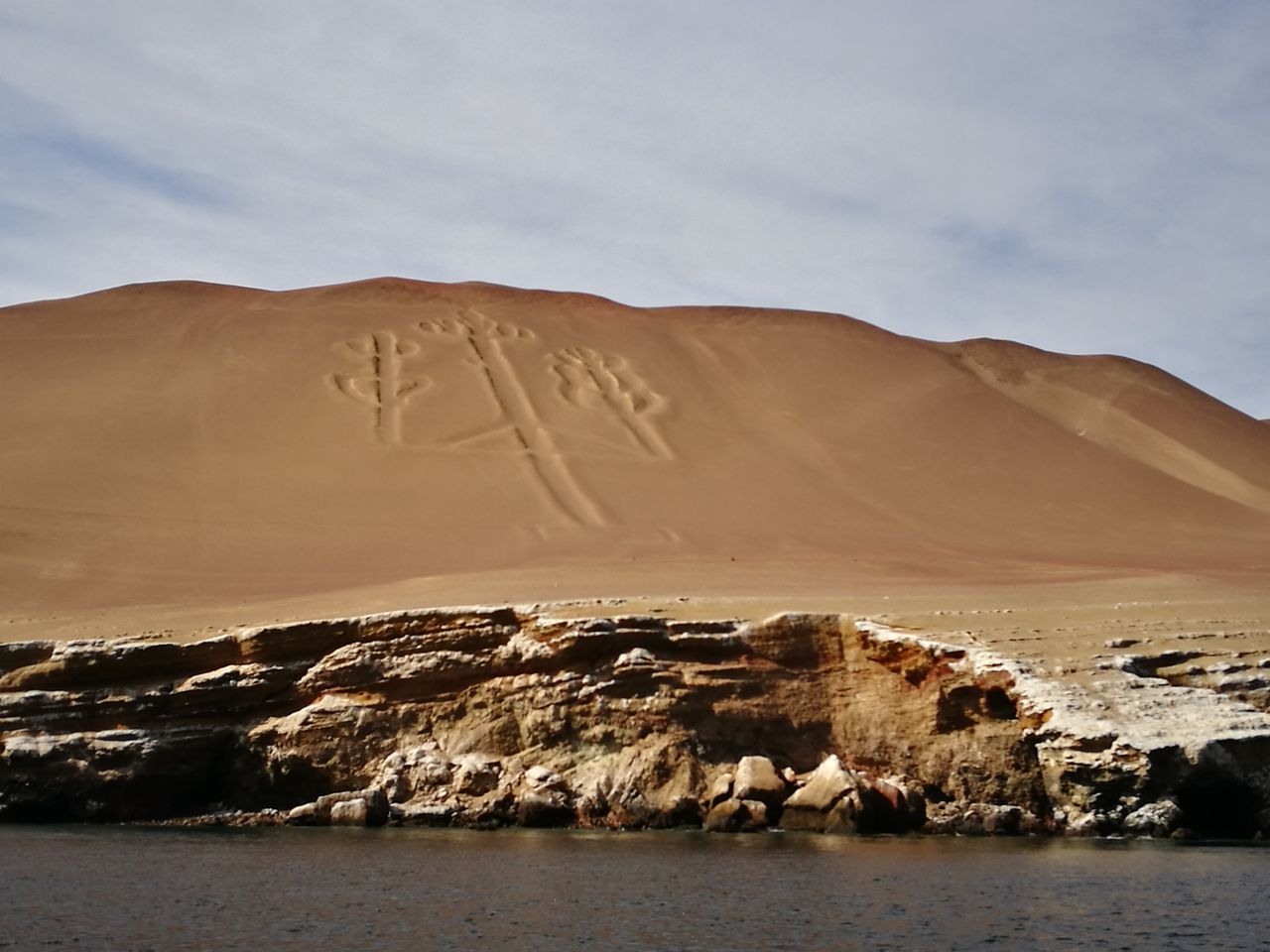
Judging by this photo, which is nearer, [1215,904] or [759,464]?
[1215,904]

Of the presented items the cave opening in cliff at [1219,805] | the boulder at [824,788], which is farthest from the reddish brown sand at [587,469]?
the boulder at [824,788]

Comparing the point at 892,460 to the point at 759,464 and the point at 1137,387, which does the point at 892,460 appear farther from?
the point at 1137,387

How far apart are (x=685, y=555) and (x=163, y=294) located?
95.6ft

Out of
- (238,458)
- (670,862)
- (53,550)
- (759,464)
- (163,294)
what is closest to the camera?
(670,862)

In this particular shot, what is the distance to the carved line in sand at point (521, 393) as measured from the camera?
42219mm

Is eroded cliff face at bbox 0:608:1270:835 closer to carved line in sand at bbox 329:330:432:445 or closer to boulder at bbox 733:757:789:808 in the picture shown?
boulder at bbox 733:757:789:808

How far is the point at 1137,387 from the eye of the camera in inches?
2339

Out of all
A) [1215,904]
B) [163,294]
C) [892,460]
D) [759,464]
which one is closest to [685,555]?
[759,464]

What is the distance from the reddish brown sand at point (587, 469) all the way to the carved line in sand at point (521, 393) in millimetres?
137

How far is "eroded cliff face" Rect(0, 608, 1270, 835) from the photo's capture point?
68.0 feet

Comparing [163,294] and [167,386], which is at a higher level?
[163,294]

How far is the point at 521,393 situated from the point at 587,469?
654 cm

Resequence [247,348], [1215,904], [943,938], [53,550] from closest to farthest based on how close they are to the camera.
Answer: [943,938]
[1215,904]
[53,550]
[247,348]

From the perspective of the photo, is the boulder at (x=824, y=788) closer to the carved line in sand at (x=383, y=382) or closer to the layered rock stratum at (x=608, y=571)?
the layered rock stratum at (x=608, y=571)
